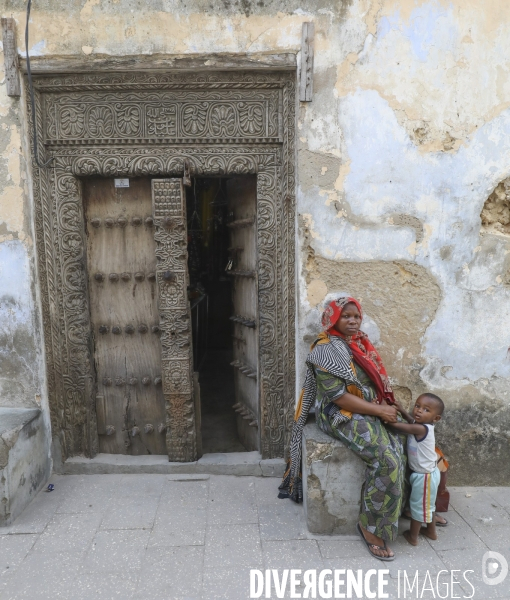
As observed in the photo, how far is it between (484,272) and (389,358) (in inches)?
30.6

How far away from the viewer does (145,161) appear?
2.88 meters

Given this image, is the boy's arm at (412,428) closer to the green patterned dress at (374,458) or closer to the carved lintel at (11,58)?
the green patterned dress at (374,458)

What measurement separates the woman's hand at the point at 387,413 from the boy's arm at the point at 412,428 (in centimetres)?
4

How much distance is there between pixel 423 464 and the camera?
2400 millimetres

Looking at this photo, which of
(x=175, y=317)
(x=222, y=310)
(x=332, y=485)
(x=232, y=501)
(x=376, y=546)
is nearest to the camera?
(x=376, y=546)

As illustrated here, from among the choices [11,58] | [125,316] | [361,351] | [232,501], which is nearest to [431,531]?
[361,351]

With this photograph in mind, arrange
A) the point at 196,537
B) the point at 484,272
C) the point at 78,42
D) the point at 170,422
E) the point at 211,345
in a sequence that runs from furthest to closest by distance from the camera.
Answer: the point at 211,345
the point at 170,422
the point at 484,272
the point at 78,42
the point at 196,537

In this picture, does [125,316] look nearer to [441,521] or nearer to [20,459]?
[20,459]

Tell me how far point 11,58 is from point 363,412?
9.05 feet

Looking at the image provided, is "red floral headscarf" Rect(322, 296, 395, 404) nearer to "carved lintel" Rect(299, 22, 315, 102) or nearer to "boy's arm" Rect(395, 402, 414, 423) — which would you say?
"boy's arm" Rect(395, 402, 414, 423)

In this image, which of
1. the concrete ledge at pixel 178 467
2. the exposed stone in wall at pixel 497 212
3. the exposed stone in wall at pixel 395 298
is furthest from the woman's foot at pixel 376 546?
the exposed stone in wall at pixel 497 212

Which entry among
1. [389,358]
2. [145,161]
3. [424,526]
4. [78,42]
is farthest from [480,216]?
[78,42]

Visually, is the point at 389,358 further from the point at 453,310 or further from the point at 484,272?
the point at 484,272

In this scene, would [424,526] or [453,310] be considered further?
[453,310]
